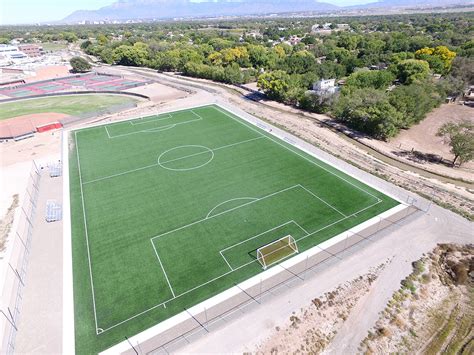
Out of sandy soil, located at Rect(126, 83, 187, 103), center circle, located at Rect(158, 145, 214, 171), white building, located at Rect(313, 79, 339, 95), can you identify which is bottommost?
center circle, located at Rect(158, 145, 214, 171)

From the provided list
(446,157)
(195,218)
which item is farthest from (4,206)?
(446,157)

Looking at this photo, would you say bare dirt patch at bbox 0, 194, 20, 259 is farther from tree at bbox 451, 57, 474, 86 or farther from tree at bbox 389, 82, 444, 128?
tree at bbox 451, 57, 474, 86

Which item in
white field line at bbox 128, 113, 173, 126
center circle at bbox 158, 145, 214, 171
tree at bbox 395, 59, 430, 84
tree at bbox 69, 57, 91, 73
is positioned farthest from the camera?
tree at bbox 69, 57, 91, 73

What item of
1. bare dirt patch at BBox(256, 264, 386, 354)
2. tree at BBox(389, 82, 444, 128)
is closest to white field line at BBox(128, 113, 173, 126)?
tree at BBox(389, 82, 444, 128)

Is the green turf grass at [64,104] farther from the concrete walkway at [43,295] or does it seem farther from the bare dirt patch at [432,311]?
the bare dirt patch at [432,311]

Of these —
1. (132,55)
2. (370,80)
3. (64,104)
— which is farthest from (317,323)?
(132,55)

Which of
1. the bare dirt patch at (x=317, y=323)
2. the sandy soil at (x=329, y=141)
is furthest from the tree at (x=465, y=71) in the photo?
the bare dirt patch at (x=317, y=323)

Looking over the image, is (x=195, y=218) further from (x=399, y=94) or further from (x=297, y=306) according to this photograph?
(x=399, y=94)
